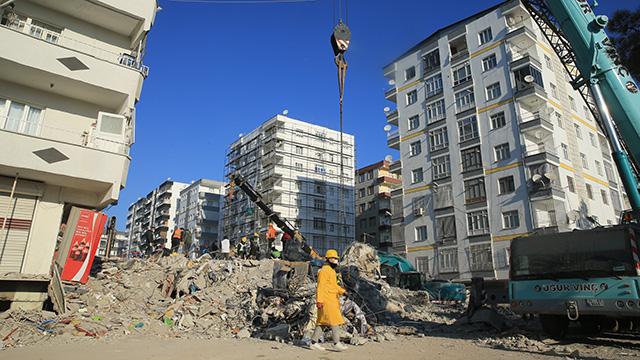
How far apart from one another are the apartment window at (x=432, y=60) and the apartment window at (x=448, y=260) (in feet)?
59.2

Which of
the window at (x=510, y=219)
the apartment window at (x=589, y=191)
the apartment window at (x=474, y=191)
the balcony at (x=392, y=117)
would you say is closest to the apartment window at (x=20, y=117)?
the window at (x=510, y=219)

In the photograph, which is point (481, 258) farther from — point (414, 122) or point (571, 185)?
point (414, 122)

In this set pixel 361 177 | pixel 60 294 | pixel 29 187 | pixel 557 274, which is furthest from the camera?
pixel 361 177

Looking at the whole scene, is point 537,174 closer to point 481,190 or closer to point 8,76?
point 481,190

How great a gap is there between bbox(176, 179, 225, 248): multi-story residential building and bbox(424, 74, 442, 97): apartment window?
161 ft

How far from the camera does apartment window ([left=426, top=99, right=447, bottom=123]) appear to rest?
36688 mm

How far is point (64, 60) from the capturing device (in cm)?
1314

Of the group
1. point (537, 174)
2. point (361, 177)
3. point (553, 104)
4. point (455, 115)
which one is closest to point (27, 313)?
point (537, 174)

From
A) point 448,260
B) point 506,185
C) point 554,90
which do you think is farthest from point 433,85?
point 448,260

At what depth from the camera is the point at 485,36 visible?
34.9 m

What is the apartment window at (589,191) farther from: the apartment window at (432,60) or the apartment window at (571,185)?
the apartment window at (432,60)

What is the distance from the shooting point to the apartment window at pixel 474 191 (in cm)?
3175

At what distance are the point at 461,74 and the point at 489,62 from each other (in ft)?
8.92

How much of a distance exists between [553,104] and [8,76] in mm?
35489
